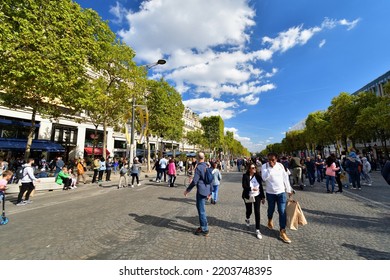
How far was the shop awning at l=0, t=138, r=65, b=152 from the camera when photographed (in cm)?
1912

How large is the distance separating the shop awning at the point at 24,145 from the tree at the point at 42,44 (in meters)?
11.3

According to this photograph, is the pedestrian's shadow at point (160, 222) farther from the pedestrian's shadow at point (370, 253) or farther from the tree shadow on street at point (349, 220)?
the tree shadow on street at point (349, 220)

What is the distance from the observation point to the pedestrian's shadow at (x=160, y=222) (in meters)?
4.97

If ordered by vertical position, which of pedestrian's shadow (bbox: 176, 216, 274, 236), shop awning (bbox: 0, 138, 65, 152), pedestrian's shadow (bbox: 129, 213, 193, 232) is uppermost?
shop awning (bbox: 0, 138, 65, 152)

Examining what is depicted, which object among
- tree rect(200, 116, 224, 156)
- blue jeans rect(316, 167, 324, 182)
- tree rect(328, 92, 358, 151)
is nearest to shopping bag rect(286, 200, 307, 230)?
blue jeans rect(316, 167, 324, 182)

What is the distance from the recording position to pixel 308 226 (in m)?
5.02

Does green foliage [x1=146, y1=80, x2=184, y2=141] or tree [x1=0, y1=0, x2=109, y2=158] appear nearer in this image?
tree [x1=0, y1=0, x2=109, y2=158]

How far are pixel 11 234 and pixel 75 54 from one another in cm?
965

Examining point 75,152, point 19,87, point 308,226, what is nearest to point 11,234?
point 308,226

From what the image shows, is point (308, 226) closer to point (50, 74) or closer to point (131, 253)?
point (131, 253)

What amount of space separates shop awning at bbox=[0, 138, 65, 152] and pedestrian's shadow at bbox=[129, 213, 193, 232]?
21.0 metres

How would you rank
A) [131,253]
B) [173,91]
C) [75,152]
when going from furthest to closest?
[173,91]
[75,152]
[131,253]

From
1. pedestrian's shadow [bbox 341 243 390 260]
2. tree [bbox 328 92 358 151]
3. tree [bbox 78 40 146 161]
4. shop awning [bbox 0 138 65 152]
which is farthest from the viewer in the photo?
tree [bbox 328 92 358 151]

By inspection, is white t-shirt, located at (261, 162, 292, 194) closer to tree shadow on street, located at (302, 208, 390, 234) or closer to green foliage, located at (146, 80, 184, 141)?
tree shadow on street, located at (302, 208, 390, 234)
